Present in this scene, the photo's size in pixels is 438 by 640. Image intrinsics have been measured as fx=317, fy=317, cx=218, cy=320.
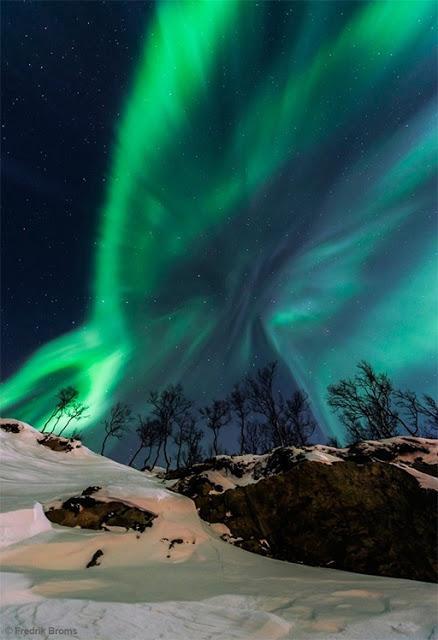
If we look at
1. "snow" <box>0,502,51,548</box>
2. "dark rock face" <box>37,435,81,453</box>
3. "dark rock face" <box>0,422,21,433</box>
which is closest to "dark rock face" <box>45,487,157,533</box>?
"snow" <box>0,502,51,548</box>

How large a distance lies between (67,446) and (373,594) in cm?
2819

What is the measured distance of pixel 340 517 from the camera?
872 centimetres

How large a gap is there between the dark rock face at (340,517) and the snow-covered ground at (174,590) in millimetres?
723

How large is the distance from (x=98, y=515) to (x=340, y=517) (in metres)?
6.93

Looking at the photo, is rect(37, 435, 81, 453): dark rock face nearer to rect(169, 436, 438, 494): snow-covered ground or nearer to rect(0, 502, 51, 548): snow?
rect(169, 436, 438, 494): snow-covered ground

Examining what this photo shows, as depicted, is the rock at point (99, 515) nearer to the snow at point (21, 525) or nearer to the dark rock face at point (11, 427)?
the snow at point (21, 525)

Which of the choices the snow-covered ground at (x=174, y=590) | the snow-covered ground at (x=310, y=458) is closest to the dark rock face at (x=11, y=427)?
the snow-covered ground at (x=174, y=590)

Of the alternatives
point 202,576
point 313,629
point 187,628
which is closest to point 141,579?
point 202,576

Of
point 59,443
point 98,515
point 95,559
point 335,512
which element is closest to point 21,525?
point 95,559

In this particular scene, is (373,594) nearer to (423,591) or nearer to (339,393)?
(423,591)

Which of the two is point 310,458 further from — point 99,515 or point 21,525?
point 21,525

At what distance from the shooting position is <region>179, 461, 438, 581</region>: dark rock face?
25.5ft

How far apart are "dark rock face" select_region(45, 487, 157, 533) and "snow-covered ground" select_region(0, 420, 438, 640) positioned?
1.03 feet

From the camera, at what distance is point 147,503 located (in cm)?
994
